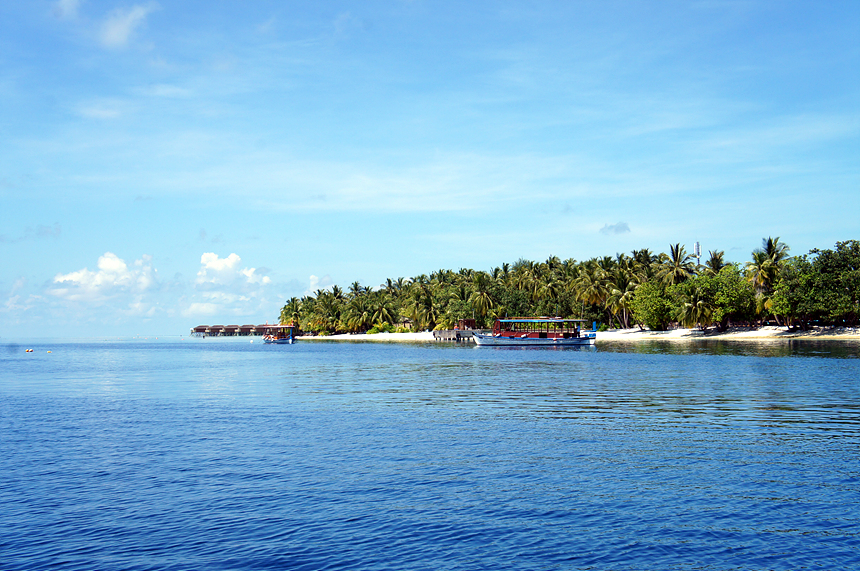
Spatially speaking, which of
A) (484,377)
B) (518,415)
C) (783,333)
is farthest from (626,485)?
(783,333)

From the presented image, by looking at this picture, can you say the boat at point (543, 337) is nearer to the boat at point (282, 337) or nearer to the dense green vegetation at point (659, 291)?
the dense green vegetation at point (659, 291)

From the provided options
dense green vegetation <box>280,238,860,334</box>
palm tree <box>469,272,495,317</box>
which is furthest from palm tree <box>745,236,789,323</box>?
palm tree <box>469,272,495,317</box>

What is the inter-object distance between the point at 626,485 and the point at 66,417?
92.7ft

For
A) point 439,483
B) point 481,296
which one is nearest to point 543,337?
point 481,296

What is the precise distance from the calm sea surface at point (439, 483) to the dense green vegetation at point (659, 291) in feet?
225

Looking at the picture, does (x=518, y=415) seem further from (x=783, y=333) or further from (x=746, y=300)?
(x=783, y=333)

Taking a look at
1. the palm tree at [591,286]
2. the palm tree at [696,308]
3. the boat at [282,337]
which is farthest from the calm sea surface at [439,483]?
the boat at [282,337]

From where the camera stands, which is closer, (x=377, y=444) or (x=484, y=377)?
(x=377, y=444)

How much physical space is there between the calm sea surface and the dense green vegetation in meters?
68.6

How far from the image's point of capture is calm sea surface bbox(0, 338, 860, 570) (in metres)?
13.6

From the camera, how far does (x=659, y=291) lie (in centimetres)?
12119

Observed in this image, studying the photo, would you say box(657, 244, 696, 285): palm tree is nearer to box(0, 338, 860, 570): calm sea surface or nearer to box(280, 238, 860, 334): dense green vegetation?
box(280, 238, 860, 334): dense green vegetation

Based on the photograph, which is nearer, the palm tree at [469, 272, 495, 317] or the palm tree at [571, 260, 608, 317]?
the palm tree at [571, 260, 608, 317]

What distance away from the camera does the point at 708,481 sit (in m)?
18.7
